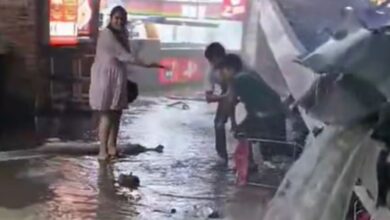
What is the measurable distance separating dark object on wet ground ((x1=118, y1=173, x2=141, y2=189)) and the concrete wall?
439 cm

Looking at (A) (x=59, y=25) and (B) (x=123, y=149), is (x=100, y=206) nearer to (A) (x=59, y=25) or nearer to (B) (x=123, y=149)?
(B) (x=123, y=149)

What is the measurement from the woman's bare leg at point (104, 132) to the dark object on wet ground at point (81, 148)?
47 cm

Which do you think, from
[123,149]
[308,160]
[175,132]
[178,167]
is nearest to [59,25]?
[175,132]

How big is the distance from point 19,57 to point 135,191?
5166mm

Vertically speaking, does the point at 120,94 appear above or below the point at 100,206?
above

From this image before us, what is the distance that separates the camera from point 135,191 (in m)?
8.33

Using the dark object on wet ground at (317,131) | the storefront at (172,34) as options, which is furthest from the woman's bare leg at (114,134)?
the storefront at (172,34)

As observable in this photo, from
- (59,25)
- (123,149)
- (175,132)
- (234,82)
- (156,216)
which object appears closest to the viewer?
(156,216)

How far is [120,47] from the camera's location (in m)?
9.58

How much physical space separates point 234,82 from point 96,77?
1858 millimetres

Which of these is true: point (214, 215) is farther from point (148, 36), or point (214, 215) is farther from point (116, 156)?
point (148, 36)

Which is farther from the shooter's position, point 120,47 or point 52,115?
point 52,115

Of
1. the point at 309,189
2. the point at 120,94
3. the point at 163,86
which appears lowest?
the point at 163,86

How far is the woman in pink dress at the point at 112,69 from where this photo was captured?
9578 mm
